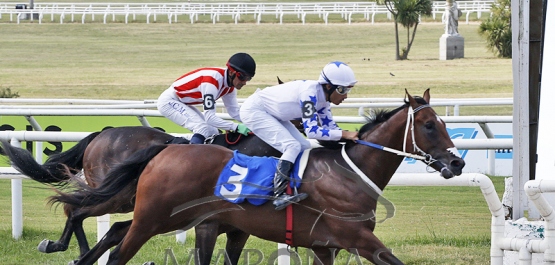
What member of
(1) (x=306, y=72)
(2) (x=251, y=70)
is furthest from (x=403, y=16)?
(2) (x=251, y=70)

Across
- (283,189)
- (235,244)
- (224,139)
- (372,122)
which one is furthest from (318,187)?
(224,139)

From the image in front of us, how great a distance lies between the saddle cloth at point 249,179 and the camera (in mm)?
4492

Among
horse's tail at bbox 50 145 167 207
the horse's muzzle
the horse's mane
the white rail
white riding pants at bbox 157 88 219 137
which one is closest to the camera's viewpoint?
the horse's muzzle

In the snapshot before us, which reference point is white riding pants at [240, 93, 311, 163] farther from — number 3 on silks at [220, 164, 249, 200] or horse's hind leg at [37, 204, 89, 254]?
horse's hind leg at [37, 204, 89, 254]

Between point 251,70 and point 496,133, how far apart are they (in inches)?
157

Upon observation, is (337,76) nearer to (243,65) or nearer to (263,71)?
(243,65)

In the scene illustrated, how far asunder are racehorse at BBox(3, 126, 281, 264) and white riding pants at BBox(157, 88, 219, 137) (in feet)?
0.50

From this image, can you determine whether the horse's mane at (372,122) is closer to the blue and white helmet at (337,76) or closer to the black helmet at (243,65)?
the blue and white helmet at (337,76)

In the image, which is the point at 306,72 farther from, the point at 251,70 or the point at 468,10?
the point at 251,70

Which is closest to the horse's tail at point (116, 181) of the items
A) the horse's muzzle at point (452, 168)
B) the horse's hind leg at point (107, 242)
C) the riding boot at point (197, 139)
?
the horse's hind leg at point (107, 242)

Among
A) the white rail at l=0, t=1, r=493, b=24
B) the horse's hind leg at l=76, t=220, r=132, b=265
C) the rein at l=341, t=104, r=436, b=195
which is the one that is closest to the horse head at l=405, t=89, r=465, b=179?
the rein at l=341, t=104, r=436, b=195

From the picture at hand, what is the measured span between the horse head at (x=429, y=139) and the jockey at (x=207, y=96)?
1362 mm

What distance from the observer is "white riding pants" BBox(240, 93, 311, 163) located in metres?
4.80

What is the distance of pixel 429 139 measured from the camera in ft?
14.3
